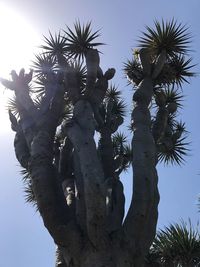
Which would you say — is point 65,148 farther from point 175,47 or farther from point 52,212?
point 175,47

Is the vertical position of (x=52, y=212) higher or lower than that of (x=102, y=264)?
higher

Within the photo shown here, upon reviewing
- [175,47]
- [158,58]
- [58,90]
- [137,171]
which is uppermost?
[175,47]

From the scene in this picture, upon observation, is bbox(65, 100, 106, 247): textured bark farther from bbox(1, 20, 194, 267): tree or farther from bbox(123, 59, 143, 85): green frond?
bbox(123, 59, 143, 85): green frond

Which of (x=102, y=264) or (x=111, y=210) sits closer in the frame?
(x=102, y=264)

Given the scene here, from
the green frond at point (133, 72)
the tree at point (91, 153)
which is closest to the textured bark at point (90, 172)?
the tree at point (91, 153)

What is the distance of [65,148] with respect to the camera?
8.66 metres

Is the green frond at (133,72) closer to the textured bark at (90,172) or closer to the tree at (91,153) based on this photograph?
the tree at (91,153)

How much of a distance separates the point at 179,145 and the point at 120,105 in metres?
1.89

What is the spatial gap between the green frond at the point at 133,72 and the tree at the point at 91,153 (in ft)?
0.08

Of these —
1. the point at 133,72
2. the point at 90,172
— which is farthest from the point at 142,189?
the point at 133,72

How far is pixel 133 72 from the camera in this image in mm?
10289

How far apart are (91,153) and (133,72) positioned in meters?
3.87

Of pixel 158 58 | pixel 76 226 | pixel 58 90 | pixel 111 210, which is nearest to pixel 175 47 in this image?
pixel 158 58

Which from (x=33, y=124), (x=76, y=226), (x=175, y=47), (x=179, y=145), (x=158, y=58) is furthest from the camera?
(x=179, y=145)
